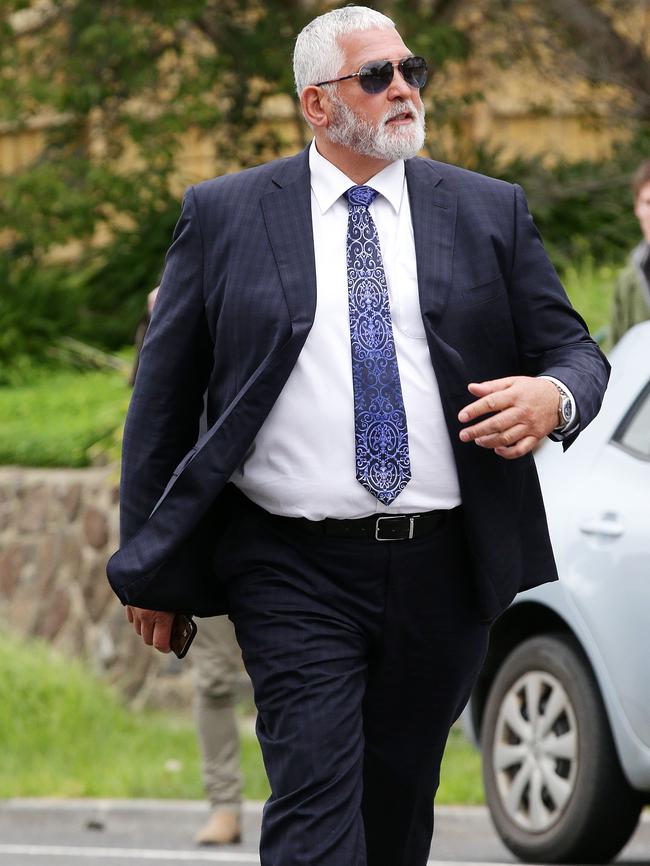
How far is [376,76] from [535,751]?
2876 mm

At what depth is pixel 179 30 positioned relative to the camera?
1484cm

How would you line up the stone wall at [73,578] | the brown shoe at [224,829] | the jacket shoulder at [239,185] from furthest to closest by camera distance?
1. the stone wall at [73,578]
2. the brown shoe at [224,829]
3. the jacket shoulder at [239,185]

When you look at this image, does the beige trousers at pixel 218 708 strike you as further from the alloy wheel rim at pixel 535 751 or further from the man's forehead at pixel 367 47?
the man's forehead at pixel 367 47

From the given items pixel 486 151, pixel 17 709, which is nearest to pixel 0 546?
pixel 17 709

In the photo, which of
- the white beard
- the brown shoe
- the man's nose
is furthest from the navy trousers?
the brown shoe

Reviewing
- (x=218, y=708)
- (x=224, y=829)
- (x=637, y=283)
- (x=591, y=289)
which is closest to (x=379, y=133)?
(x=218, y=708)

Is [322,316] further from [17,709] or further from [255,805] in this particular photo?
[17,709]

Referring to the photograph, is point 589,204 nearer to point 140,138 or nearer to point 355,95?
point 140,138

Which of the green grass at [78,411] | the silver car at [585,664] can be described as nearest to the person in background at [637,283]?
the silver car at [585,664]

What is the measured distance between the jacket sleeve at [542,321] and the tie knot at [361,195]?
12.3 inches

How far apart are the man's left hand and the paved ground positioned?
313cm

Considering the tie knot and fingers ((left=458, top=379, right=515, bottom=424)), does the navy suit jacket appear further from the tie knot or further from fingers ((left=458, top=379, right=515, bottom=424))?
fingers ((left=458, top=379, right=515, bottom=424))

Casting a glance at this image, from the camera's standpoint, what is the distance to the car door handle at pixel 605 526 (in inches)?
239

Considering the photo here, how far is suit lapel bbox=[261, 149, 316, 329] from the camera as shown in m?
4.16
